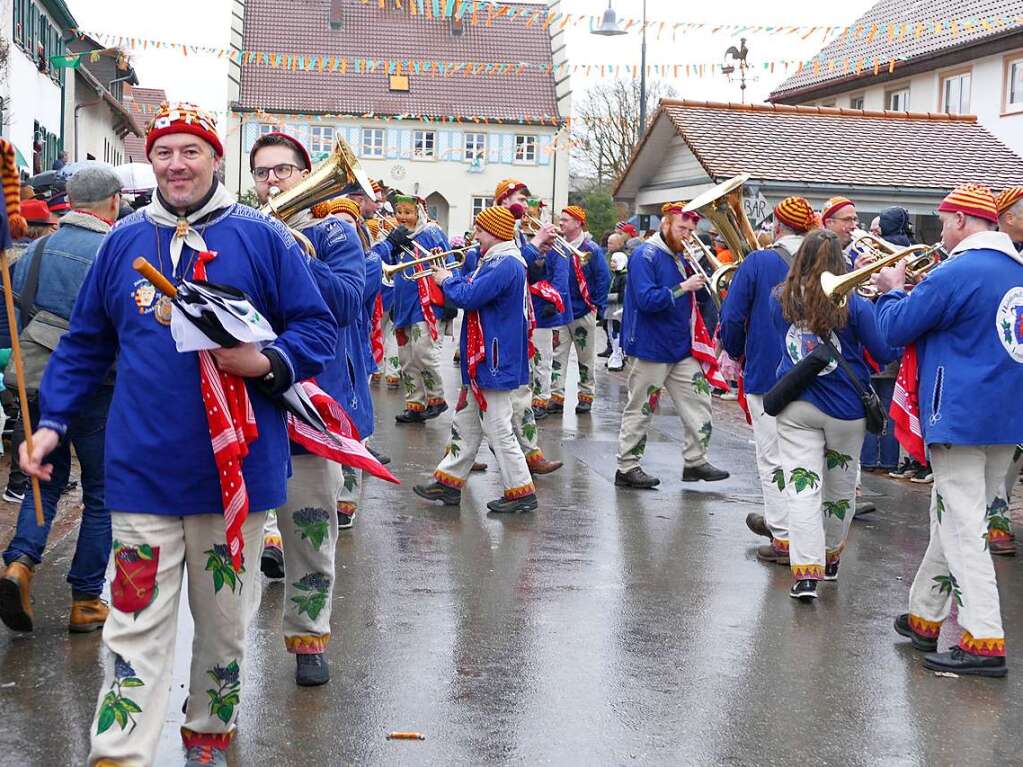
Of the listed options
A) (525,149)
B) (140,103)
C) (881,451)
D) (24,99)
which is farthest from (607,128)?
(881,451)

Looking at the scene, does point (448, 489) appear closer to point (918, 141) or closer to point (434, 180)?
point (918, 141)

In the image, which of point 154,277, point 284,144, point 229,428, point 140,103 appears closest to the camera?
point 154,277

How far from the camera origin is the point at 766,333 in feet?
24.5

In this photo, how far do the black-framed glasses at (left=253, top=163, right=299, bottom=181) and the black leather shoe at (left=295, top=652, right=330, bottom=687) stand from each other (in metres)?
1.88

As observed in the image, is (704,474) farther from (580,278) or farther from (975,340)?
(975,340)

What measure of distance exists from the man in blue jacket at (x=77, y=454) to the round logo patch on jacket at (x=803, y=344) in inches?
128

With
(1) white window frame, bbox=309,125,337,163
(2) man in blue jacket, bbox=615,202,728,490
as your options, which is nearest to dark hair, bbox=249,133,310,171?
(2) man in blue jacket, bbox=615,202,728,490

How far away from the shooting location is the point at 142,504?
3857 millimetres

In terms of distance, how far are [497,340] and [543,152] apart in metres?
47.9

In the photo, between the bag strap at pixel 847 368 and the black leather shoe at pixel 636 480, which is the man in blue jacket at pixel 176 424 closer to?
the bag strap at pixel 847 368

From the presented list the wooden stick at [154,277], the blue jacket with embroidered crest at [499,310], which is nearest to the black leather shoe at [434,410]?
the blue jacket with embroidered crest at [499,310]

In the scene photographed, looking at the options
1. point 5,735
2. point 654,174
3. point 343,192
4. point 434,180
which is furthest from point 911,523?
point 434,180

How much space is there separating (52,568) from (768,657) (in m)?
3.54

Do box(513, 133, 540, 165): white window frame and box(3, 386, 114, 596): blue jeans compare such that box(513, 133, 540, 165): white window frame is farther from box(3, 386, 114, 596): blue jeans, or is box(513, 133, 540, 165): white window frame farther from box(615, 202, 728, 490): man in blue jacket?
box(3, 386, 114, 596): blue jeans
